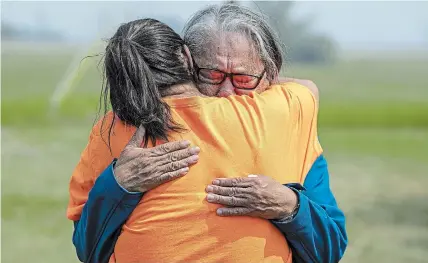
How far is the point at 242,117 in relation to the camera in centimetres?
204

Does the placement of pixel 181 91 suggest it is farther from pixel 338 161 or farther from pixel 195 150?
pixel 338 161

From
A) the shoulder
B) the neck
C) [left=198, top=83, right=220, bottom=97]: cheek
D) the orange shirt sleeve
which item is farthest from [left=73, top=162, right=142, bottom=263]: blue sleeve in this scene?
the shoulder

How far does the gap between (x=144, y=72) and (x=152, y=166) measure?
24cm

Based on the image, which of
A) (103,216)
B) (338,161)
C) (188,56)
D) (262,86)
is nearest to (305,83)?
(262,86)

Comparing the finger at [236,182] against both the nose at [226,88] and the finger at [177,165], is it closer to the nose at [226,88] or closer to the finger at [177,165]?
the finger at [177,165]

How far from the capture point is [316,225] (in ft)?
6.96

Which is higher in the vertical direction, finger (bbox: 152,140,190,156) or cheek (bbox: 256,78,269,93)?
cheek (bbox: 256,78,269,93)

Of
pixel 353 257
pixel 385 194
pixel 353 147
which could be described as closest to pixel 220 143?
pixel 353 257

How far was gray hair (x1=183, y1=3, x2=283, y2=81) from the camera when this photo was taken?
2227 mm

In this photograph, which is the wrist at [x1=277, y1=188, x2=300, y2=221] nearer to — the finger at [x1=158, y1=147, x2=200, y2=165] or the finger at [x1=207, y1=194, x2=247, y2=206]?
the finger at [x1=207, y1=194, x2=247, y2=206]

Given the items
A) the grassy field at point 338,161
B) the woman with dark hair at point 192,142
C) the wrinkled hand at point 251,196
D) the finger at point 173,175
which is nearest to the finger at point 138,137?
the woman with dark hair at point 192,142

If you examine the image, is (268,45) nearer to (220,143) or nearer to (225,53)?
(225,53)

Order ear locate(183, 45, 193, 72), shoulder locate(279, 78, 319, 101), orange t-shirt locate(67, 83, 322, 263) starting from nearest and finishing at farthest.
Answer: orange t-shirt locate(67, 83, 322, 263) → ear locate(183, 45, 193, 72) → shoulder locate(279, 78, 319, 101)

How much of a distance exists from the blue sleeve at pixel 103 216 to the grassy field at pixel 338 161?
764mm
